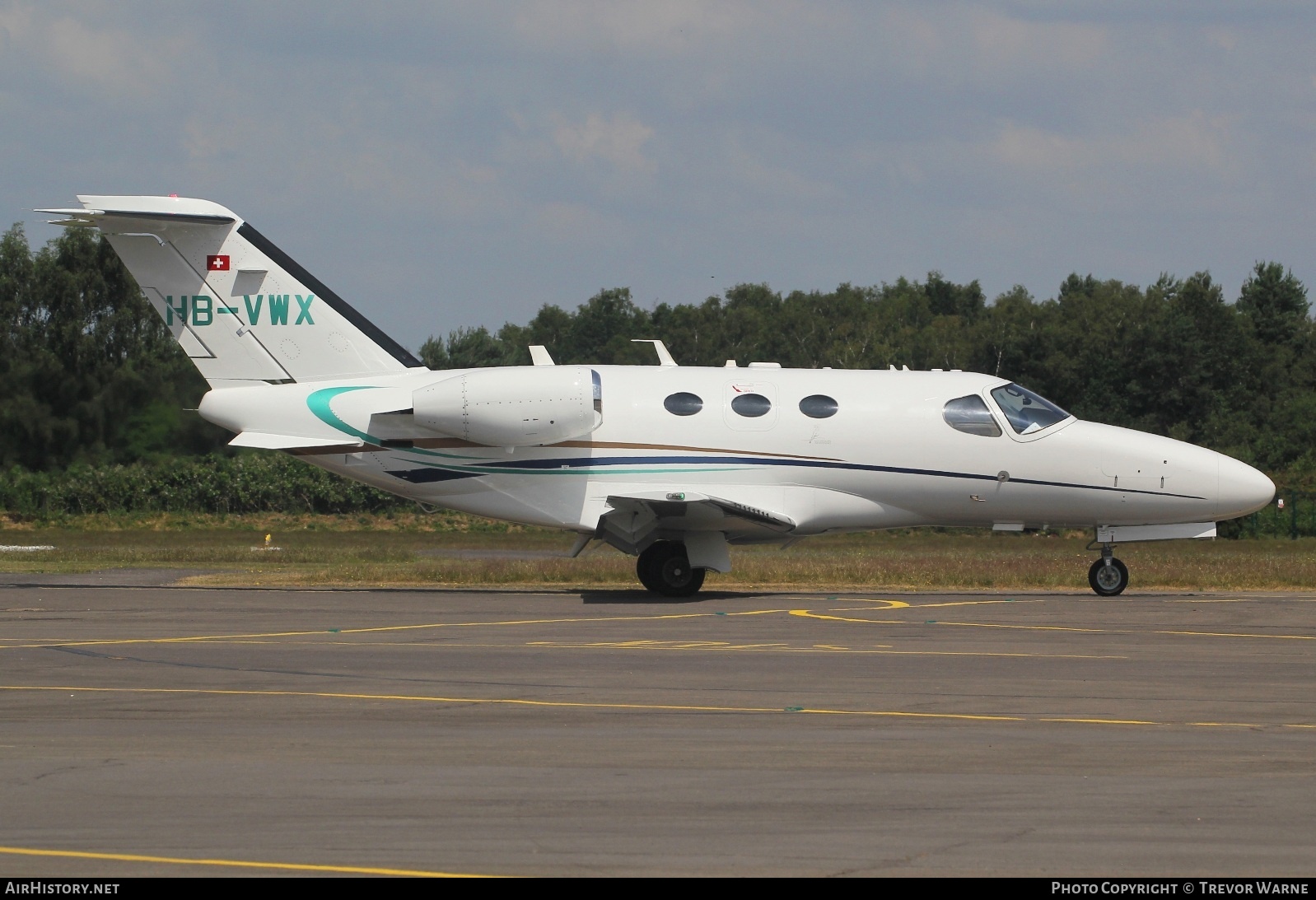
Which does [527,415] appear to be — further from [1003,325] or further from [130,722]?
[1003,325]

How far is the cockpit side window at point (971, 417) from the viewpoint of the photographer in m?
21.8

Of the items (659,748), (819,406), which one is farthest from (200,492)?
(659,748)

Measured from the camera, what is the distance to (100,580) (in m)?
25.1

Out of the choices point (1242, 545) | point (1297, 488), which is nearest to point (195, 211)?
point (1242, 545)

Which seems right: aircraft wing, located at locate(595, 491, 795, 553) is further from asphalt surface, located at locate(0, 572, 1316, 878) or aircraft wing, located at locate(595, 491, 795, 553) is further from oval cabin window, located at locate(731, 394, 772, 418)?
asphalt surface, located at locate(0, 572, 1316, 878)

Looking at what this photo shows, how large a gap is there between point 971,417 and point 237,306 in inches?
418

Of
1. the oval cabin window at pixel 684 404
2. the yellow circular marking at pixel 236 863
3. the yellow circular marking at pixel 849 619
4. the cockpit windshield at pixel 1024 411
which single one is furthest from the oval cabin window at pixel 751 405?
the yellow circular marking at pixel 236 863

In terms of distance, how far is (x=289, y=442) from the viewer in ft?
72.5

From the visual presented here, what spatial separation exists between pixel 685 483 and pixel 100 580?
1017 cm

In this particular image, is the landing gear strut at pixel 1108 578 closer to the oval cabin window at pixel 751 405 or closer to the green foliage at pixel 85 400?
the oval cabin window at pixel 751 405

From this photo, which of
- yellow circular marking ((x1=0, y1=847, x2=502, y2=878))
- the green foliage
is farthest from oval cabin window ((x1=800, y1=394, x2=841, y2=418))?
the green foliage

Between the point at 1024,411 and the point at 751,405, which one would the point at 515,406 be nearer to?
the point at 751,405

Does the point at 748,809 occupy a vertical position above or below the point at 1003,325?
below

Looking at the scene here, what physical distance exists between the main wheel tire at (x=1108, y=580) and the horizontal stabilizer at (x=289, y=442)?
414 inches
